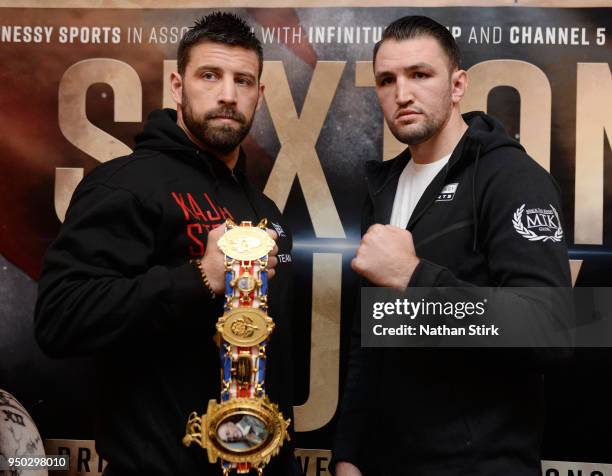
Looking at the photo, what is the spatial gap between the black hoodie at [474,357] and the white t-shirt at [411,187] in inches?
3.5

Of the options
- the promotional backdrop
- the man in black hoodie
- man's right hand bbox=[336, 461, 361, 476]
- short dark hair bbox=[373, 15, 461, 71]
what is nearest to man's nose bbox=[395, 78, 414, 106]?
the man in black hoodie

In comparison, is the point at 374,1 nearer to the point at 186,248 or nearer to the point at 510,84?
the point at 510,84

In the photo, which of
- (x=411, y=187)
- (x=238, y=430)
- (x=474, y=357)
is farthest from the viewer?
(x=411, y=187)

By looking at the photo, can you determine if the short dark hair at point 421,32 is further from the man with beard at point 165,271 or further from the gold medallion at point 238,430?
the gold medallion at point 238,430

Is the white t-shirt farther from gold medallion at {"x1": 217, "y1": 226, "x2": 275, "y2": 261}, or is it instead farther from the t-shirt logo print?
gold medallion at {"x1": 217, "y1": 226, "x2": 275, "y2": 261}

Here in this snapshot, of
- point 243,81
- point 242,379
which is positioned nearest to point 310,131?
point 243,81

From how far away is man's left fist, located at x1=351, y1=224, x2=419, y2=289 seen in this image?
144 centimetres

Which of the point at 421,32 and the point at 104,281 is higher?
the point at 421,32

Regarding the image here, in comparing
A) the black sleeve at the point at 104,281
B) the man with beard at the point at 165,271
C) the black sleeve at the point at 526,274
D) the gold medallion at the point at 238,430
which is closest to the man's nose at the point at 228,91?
the man with beard at the point at 165,271

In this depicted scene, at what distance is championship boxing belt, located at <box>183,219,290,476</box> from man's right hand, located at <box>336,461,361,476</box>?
1.23ft

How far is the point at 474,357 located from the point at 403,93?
0.70 m

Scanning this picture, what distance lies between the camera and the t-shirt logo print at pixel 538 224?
143 cm

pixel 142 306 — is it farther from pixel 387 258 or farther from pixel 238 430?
pixel 387 258

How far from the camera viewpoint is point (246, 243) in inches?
56.1
